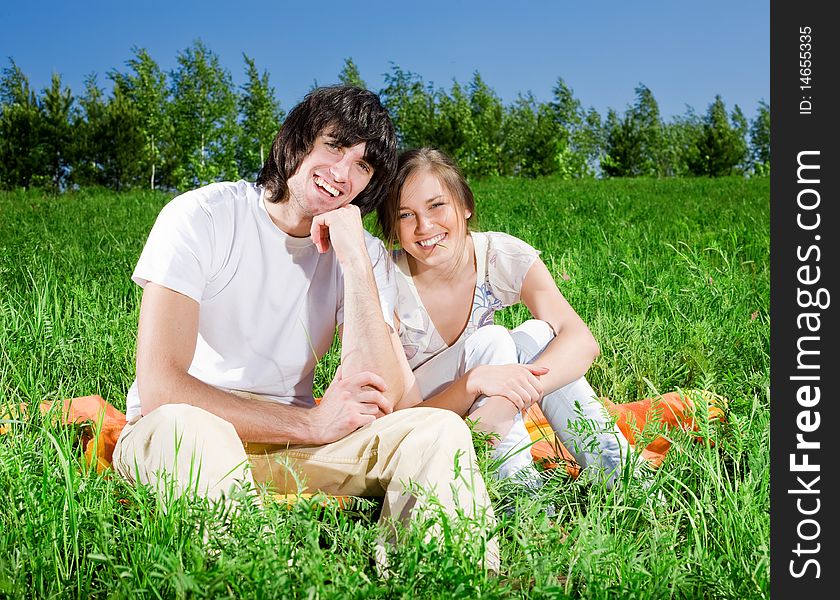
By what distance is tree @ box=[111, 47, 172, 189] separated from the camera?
33.2 metres

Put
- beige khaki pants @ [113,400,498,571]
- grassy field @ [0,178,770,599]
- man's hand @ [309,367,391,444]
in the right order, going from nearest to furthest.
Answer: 1. grassy field @ [0,178,770,599]
2. beige khaki pants @ [113,400,498,571]
3. man's hand @ [309,367,391,444]

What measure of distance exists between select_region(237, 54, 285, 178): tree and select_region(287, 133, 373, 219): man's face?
106ft

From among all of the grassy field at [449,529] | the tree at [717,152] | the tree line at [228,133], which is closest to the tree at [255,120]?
the tree line at [228,133]

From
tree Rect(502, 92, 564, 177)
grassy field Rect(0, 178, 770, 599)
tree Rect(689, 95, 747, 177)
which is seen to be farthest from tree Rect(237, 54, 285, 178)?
grassy field Rect(0, 178, 770, 599)

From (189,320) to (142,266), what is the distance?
0.22m

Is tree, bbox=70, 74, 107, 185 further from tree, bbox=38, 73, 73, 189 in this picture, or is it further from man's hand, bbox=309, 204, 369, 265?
man's hand, bbox=309, 204, 369, 265

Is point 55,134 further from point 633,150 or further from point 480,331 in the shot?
point 480,331

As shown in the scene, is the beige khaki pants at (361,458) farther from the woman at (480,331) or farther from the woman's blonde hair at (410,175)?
the woman's blonde hair at (410,175)

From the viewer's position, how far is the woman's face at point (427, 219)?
3.13 meters

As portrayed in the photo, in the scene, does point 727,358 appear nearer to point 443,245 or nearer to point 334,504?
point 443,245

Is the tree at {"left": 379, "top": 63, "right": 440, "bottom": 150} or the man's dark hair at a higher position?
the tree at {"left": 379, "top": 63, "right": 440, "bottom": 150}

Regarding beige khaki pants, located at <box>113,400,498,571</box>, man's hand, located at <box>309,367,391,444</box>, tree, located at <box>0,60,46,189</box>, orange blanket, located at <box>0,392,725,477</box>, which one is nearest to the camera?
beige khaki pants, located at <box>113,400,498,571</box>

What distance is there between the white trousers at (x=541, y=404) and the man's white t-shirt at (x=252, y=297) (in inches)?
16.0
